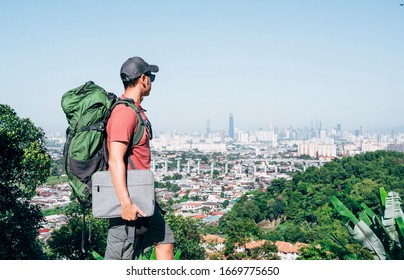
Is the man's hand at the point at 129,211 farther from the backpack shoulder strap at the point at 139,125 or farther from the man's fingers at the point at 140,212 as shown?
the backpack shoulder strap at the point at 139,125

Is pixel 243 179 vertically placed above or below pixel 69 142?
below

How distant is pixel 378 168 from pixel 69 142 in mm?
20721

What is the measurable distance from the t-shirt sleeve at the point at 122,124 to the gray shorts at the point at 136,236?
0.22m

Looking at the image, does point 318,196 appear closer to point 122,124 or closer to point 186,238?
point 186,238

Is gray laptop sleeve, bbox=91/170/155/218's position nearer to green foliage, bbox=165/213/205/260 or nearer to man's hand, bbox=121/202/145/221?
man's hand, bbox=121/202/145/221

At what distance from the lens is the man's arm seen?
115 cm

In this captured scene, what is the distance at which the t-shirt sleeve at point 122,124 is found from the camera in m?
1.15

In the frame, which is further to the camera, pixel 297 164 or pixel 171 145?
pixel 171 145

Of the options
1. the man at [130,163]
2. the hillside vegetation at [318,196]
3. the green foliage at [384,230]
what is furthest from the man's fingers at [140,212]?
the hillside vegetation at [318,196]

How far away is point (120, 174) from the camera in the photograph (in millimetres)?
1153

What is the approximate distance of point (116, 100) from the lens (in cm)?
122
